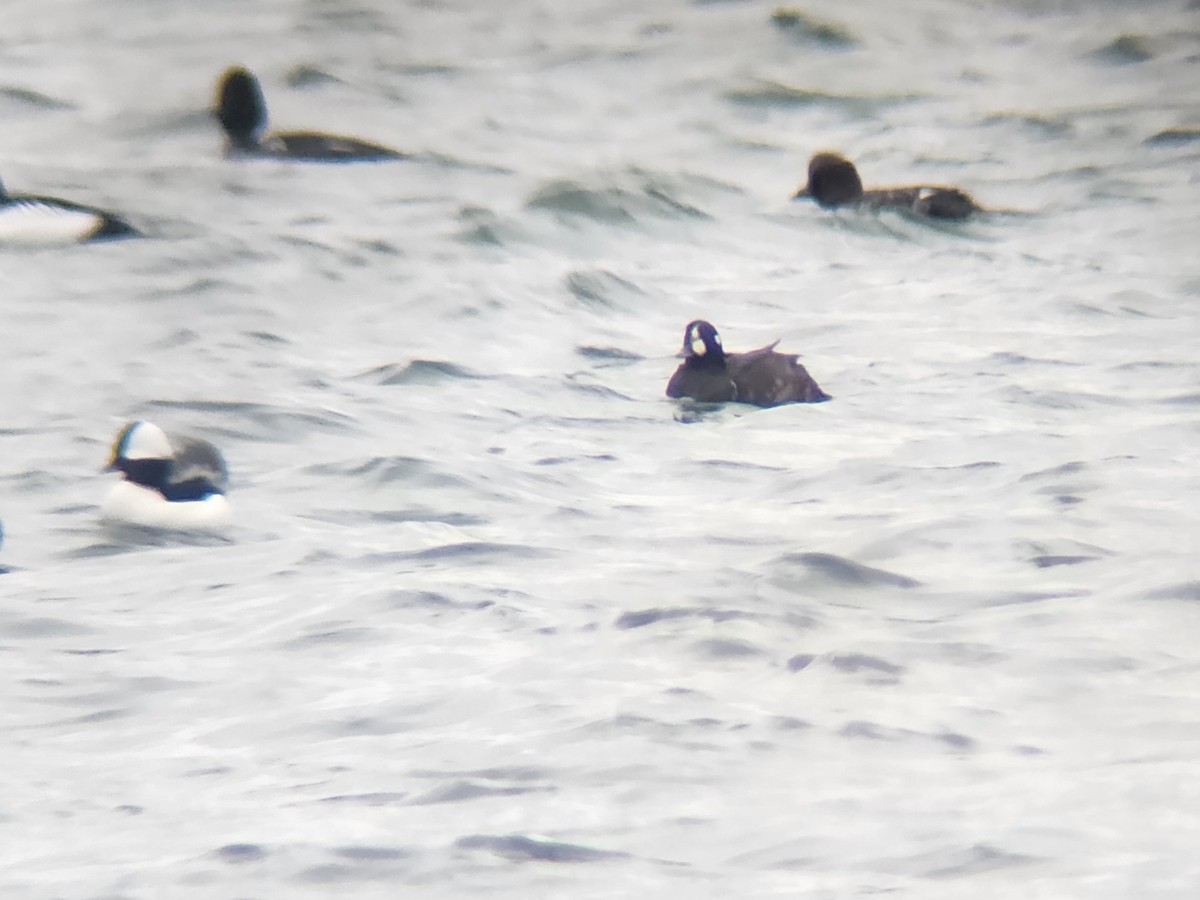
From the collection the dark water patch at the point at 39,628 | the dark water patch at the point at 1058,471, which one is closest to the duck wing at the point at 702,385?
the dark water patch at the point at 1058,471

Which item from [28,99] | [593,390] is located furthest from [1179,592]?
[28,99]

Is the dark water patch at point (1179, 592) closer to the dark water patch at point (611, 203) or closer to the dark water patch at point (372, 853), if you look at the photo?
the dark water patch at point (372, 853)

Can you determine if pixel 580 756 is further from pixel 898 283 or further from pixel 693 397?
pixel 898 283

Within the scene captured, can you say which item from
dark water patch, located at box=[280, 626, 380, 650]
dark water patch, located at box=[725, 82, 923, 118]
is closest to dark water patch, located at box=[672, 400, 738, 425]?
dark water patch, located at box=[280, 626, 380, 650]

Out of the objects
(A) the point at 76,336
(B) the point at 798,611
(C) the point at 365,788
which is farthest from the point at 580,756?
(A) the point at 76,336

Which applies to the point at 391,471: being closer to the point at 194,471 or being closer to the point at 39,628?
the point at 194,471

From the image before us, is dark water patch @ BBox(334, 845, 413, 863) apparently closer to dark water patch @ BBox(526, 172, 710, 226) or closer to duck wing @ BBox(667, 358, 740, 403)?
duck wing @ BBox(667, 358, 740, 403)
